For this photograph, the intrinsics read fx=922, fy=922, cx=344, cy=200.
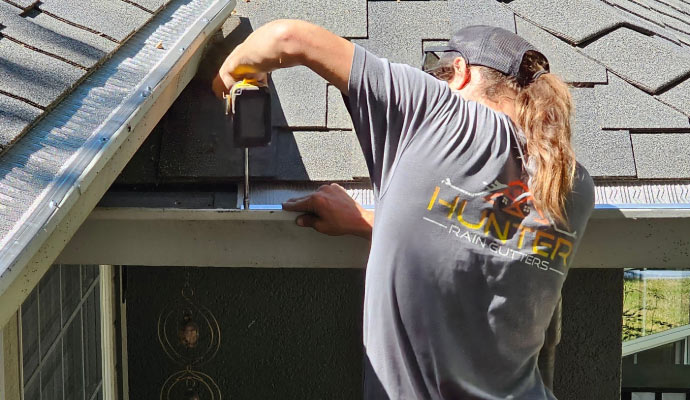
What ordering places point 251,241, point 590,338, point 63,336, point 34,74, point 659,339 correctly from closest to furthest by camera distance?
1. point 34,74
2. point 251,241
3. point 63,336
4. point 590,338
5. point 659,339

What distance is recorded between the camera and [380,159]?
2486 millimetres

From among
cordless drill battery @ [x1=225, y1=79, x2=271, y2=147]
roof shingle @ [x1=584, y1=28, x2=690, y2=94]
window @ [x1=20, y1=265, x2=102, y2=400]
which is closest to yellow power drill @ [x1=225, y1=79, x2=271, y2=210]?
cordless drill battery @ [x1=225, y1=79, x2=271, y2=147]

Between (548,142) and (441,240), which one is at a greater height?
(548,142)

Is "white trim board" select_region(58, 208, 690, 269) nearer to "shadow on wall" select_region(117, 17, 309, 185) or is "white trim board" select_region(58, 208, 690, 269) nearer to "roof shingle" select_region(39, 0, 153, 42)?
"shadow on wall" select_region(117, 17, 309, 185)

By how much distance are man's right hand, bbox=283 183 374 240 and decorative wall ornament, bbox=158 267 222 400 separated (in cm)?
113

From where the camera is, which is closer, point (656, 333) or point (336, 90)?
point (336, 90)

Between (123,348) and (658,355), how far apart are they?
6389 millimetres

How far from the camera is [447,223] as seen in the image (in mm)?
2426

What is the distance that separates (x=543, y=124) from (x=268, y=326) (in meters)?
1.71

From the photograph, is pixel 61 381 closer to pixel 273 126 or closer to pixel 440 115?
pixel 273 126

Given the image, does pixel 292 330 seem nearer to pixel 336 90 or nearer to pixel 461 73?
pixel 336 90

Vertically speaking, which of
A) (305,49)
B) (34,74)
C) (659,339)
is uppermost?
(659,339)

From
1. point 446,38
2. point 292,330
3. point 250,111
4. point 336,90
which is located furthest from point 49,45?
point 292,330

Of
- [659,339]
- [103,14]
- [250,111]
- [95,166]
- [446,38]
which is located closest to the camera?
[95,166]
